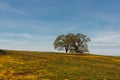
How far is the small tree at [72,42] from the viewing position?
114 m

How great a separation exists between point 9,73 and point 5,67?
4.10 meters

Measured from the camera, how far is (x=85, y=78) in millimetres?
39812

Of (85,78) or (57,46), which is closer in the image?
(85,78)

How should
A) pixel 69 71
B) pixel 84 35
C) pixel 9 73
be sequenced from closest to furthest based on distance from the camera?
pixel 9 73
pixel 69 71
pixel 84 35

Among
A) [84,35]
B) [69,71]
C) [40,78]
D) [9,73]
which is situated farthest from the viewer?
[84,35]

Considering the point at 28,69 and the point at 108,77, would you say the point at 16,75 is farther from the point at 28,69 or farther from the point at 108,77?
the point at 108,77

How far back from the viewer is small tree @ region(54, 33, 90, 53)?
113688 mm

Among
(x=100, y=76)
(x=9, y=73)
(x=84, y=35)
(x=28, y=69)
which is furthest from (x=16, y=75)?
(x=84, y=35)

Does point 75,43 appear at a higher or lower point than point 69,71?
higher

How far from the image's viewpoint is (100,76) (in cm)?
4162

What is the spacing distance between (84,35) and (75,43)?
16.4ft

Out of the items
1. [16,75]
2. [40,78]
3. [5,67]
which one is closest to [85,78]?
[40,78]

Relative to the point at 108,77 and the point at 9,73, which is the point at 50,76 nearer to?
the point at 9,73

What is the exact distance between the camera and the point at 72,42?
115 m
